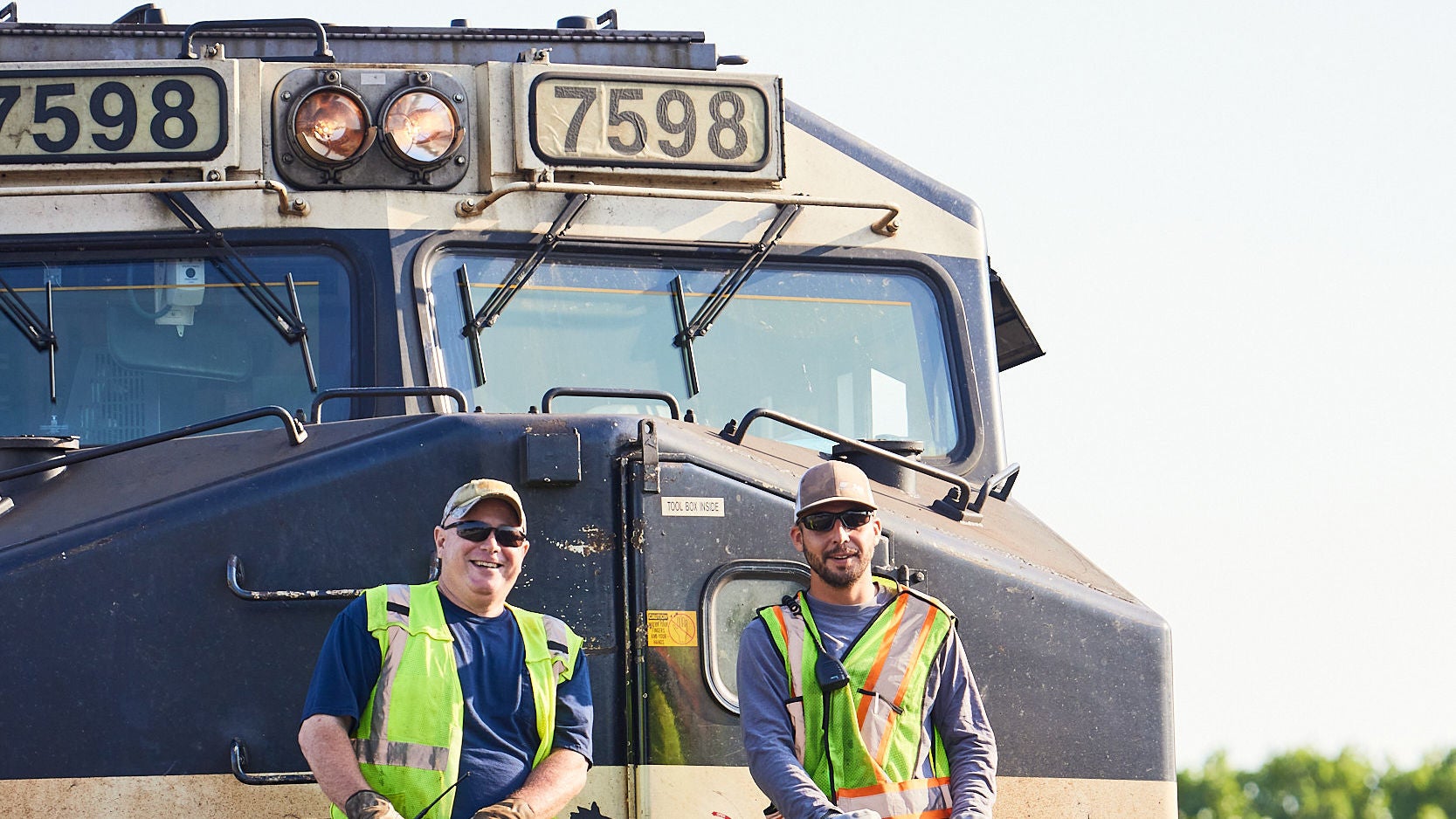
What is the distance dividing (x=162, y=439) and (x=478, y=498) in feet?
3.91

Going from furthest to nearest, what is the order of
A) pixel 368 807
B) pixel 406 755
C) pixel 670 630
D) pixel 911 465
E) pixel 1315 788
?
pixel 1315 788, pixel 911 465, pixel 670 630, pixel 406 755, pixel 368 807

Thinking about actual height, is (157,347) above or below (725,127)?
below

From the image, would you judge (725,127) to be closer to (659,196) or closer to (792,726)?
(659,196)

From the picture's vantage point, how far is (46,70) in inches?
217

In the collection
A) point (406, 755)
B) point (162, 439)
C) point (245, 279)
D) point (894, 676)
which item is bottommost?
point (406, 755)

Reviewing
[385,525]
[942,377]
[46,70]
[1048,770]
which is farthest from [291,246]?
[1048,770]

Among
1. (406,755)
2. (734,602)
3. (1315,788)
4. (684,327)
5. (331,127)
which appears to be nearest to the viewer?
(406,755)

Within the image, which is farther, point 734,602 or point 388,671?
point 734,602

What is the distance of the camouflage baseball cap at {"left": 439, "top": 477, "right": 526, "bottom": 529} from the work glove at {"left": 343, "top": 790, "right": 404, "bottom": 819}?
0.58 metres

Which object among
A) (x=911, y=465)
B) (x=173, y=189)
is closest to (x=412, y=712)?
(x=911, y=465)

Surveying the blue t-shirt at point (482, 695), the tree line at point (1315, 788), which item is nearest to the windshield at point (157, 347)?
the blue t-shirt at point (482, 695)

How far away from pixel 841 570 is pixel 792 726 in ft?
1.13

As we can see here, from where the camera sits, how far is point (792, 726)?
4012 mm

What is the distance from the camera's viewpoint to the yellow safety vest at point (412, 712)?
3.80 meters
